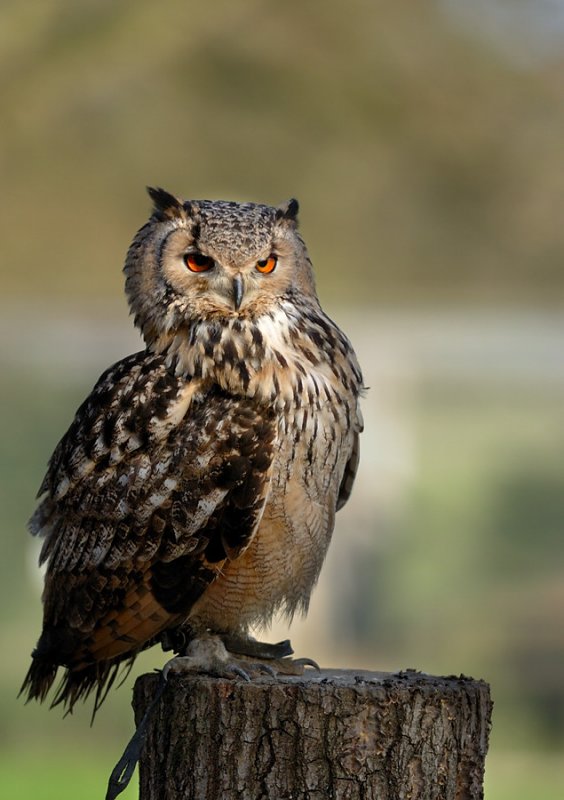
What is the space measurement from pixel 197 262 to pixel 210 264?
0.08 ft

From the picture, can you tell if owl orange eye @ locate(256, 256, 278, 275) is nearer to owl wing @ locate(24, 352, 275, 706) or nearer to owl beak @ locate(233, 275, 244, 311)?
owl beak @ locate(233, 275, 244, 311)

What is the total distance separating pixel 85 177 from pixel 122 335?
1.60 metres

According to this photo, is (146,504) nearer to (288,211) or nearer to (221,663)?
(221,663)

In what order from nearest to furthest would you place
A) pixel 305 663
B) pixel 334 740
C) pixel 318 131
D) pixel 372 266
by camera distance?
pixel 334 740
pixel 305 663
pixel 372 266
pixel 318 131

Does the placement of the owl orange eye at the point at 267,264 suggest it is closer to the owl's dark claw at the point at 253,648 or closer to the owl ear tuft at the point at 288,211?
the owl ear tuft at the point at 288,211

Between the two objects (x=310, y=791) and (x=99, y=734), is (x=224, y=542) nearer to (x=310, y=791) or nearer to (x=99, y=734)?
(x=310, y=791)

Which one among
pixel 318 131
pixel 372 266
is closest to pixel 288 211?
pixel 372 266

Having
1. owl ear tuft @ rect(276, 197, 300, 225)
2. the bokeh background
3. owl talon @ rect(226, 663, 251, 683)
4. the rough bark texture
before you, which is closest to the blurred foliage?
the bokeh background

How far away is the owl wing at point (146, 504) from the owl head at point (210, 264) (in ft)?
0.27

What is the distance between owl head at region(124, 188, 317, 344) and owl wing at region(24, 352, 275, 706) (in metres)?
0.08

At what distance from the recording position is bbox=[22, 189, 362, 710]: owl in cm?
137

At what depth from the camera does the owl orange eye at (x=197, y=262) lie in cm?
142

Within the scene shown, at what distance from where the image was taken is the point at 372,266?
22.1 feet

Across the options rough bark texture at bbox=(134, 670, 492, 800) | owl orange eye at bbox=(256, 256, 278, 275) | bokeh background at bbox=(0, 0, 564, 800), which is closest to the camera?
rough bark texture at bbox=(134, 670, 492, 800)
